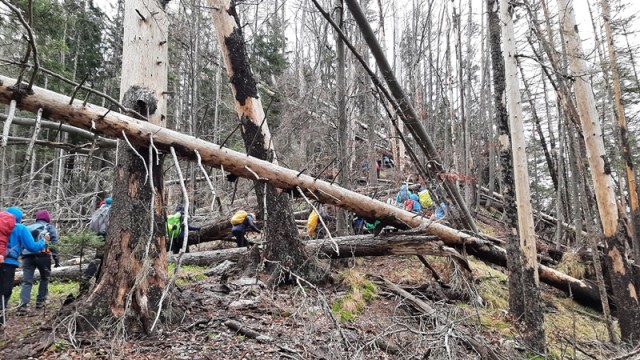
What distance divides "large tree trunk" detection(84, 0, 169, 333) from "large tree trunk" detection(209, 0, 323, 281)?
145 cm

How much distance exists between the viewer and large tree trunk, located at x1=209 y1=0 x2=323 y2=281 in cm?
605

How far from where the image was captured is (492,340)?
545 cm

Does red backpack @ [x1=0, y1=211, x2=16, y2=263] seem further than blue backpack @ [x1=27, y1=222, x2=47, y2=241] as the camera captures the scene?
No

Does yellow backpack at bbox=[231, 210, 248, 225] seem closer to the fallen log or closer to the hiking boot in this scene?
the fallen log

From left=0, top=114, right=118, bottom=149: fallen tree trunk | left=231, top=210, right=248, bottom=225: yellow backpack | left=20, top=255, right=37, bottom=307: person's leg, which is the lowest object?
left=20, top=255, right=37, bottom=307: person's leg

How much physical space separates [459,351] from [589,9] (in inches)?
579

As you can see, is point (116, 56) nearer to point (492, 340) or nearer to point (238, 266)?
point (238, 266)

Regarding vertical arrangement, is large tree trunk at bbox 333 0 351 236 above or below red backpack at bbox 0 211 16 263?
above

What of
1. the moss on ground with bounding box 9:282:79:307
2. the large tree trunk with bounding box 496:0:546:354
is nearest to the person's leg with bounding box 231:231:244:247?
the moss on ground with bounding box 9:282:79:307

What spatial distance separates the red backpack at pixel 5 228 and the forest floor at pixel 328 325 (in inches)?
43.3

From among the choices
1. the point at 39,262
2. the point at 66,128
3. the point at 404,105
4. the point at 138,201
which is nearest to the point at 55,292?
the point at 39,262

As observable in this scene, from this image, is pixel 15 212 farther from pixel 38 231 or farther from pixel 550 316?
pixel 550 316

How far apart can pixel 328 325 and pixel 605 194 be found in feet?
18.3

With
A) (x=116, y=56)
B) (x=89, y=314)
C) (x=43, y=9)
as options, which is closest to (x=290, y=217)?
(x=89, y=314)
